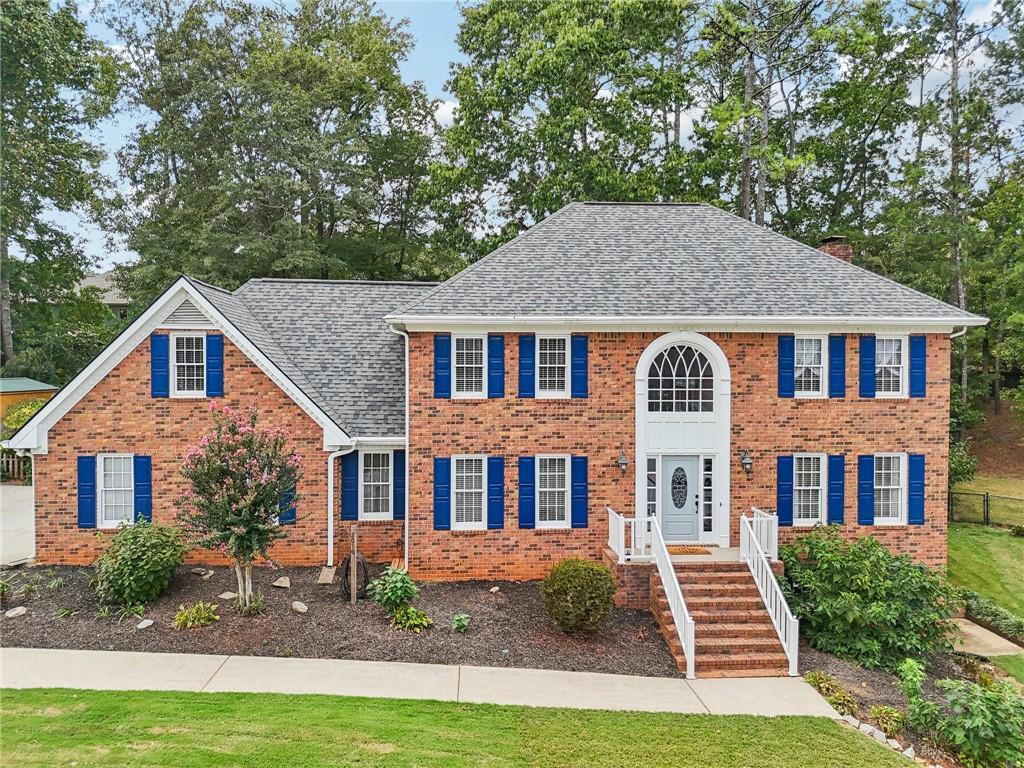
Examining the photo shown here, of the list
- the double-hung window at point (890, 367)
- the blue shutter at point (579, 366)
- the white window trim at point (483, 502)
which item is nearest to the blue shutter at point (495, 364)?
the white window trim at point (483, 502)

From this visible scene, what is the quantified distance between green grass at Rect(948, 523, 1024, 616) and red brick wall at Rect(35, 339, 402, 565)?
1645cm

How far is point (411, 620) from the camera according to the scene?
10359 mm

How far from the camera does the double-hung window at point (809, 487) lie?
43.1 ft

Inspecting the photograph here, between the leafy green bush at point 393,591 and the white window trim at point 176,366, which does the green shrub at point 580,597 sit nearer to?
the leafy green bush at point 393,591

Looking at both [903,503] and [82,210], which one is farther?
[82,210]

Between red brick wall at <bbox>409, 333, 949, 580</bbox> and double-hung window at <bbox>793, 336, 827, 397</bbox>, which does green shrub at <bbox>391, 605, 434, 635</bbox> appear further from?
double-hung window at <bbox>793, 336, 827, 397</bbox>

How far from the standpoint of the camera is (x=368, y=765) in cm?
659

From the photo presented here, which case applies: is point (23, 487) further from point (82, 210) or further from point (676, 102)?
point (676, 102)

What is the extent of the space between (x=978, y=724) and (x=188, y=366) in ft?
49.3

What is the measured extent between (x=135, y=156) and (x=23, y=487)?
1797 cm

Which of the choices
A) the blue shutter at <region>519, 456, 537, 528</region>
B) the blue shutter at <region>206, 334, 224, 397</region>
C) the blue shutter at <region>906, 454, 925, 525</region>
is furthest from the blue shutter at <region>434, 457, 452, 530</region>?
the blue shutter at <region>906, 454, 925, 525</region>

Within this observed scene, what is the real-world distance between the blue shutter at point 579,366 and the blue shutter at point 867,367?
6.22 m

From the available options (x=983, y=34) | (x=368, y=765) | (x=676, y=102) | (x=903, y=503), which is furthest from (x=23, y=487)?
(x=983, y=34)

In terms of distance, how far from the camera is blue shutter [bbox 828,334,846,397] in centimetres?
1306
